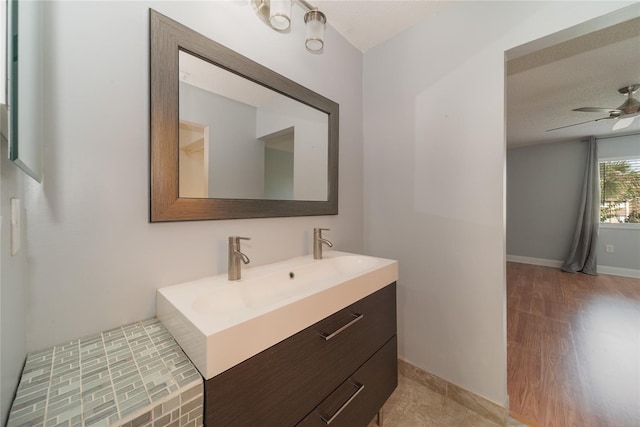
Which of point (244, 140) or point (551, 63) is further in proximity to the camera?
point (551, 63)

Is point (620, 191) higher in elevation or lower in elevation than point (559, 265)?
higher

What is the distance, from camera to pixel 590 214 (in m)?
4.12

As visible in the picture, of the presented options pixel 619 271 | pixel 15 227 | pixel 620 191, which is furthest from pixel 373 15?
pixel 619 271

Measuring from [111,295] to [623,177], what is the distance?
6.71 meters

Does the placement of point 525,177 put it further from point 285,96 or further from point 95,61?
point 95,61

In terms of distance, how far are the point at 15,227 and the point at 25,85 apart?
1.01 feet

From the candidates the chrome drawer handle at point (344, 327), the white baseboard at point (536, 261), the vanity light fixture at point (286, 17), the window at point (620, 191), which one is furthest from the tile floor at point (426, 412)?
the window at point (620, 191)

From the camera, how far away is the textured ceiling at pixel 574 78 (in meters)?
1.74

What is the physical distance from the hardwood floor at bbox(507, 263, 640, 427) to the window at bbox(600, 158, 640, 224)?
1375mm

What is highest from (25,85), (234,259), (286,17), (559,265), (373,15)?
(373,15)

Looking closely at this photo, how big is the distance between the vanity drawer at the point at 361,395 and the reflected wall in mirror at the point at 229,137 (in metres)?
0.80

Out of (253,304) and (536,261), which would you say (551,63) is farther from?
(536,261)

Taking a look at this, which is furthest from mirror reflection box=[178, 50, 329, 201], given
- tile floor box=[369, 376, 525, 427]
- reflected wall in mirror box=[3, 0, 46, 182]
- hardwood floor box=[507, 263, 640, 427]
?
hardwood floor box=[507, 263, 640, 427]

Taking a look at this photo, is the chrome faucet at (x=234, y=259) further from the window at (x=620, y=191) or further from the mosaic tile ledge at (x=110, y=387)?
the window at (x=620, y=191)
